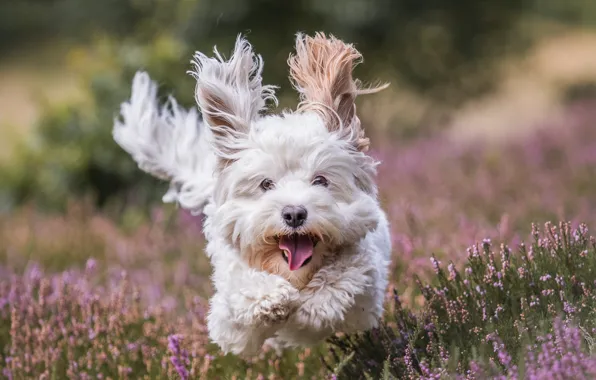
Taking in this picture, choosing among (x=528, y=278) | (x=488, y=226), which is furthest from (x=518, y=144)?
(x=528, y=278)

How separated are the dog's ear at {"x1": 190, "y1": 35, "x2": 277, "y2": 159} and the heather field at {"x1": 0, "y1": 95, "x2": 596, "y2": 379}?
1.20m

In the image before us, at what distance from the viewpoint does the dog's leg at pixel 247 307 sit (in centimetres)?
411

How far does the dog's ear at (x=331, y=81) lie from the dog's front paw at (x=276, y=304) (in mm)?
842

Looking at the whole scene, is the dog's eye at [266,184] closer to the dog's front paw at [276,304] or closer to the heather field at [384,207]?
the dog's front paw at [276,304]

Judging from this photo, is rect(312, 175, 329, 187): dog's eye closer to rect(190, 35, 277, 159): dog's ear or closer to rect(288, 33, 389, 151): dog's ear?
rect(288, 33, 389, 151): dog's ear

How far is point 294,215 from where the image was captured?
394 centimetres

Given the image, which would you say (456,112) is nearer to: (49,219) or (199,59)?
(49,219)

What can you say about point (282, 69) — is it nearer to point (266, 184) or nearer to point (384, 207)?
point (384, 207)

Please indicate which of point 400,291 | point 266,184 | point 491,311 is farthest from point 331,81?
point 400,291

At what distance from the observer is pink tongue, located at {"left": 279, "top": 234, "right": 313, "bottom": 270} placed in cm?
413

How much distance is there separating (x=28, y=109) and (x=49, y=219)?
17.4 meters

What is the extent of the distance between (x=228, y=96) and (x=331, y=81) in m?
0.52

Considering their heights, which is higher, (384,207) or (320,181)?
(384,207)

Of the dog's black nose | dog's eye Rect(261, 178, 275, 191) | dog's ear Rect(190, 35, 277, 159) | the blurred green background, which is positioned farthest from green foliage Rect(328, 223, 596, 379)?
the blurred green background
